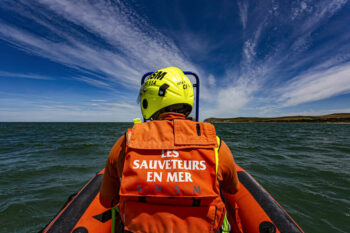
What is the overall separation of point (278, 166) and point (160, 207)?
7647 millimetres

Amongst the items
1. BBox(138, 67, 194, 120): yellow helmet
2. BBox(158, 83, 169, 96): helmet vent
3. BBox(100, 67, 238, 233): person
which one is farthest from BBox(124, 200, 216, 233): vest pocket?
BBox(158, 83, 169, 96): helmet vent

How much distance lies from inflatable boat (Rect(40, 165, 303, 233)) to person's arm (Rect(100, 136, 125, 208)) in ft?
1.50

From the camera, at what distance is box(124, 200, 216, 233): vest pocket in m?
1.15

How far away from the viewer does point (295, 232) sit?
2.07m

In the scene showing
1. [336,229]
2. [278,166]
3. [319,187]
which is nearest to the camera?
[336,229]

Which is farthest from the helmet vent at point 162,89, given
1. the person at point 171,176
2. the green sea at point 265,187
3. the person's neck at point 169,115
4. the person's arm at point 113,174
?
the green sea at point 265,187

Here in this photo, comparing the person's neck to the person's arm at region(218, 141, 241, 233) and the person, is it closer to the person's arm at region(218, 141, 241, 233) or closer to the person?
the person

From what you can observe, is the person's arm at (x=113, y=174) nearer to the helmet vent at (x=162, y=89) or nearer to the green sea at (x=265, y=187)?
the helmet vent at (x=162, y=89)

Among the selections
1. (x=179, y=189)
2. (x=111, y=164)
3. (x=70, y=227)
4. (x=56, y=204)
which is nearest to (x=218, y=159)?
(x=179, y=189)

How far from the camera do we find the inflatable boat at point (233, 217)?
83.9 inches

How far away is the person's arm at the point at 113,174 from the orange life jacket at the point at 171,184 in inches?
5.9

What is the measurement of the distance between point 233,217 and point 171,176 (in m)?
1.92

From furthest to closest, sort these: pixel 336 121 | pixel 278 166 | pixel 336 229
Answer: pixel 336 121, pixel 278 166, pixel 336 229

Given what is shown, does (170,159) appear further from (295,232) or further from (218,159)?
(295,232)
